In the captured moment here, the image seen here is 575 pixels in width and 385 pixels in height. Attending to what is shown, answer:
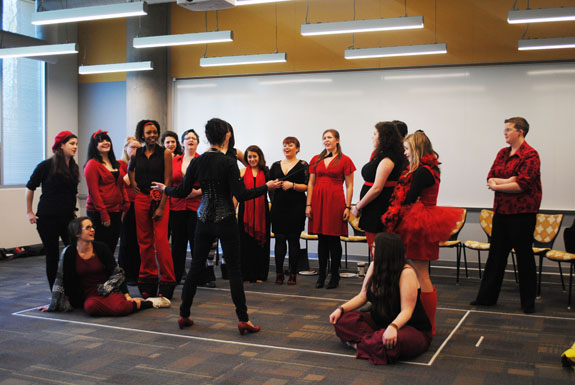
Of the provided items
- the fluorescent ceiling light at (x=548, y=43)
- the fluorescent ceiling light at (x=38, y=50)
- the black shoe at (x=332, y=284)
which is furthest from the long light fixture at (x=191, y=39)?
the fluorescent ceiling light at (x=548, y=43)

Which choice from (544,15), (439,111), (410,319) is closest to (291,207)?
(410,319)

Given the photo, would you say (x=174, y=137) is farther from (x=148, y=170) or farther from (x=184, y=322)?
(x=184, y=322)

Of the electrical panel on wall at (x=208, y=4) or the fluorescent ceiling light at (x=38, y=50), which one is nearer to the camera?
the electrical panel on wall at (x=208, y=4)

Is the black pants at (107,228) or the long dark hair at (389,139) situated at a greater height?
the long dark hair at (389,139)

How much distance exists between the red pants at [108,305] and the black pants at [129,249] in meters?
1.17

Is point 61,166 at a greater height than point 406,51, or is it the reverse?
point 406,51

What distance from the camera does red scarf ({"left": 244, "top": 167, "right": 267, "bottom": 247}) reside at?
20.2 feet

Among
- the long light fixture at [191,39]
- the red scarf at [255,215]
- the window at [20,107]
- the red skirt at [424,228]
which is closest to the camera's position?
the red skirt at [424,228]

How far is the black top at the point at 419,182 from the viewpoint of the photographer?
12.7ft

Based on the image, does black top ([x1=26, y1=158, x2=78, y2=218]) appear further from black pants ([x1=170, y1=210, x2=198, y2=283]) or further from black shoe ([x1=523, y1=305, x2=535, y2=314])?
black shoe ([x1=523, y1=305, x2=535, y2=314])

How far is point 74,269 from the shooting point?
4.64 meters

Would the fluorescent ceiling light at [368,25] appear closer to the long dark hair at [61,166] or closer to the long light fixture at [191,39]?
the long light fixture at [191,39]

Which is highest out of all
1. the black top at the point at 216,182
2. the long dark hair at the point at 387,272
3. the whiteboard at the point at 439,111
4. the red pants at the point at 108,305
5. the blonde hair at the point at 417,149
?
the whiteboard at the point at 439,111

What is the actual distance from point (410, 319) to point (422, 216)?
0.66 m
